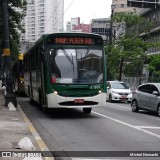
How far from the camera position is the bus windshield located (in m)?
15.2

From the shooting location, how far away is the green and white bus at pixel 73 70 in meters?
15.1

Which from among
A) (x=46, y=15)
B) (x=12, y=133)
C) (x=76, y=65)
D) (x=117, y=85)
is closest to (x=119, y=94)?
(x=117, y=85)

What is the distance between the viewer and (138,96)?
19.7 meters

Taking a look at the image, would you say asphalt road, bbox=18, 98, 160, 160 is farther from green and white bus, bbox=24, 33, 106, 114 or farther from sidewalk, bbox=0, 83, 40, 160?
green and white bus, bbox=24, 33, 106, 114

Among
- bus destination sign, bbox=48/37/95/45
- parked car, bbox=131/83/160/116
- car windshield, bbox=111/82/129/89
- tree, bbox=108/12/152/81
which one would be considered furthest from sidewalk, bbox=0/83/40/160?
tree, bbox=108/12/152/81

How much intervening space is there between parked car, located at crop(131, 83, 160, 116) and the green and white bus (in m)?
3.42

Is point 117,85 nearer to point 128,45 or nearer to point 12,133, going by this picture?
point 128,45

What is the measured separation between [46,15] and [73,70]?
86.2 feet

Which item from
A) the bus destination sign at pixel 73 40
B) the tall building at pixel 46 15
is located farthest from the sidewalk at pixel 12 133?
the tall building at pixel 46 15

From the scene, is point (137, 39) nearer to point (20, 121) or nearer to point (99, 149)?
point (20, 121)

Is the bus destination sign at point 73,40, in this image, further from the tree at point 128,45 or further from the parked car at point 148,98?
the tree at point 128,45

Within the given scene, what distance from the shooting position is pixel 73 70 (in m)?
15.3

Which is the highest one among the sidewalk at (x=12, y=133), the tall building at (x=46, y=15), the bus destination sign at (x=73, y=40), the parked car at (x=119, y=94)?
the tall building at (x=46, y=15)

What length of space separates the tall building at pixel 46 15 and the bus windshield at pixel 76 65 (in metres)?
20.0
